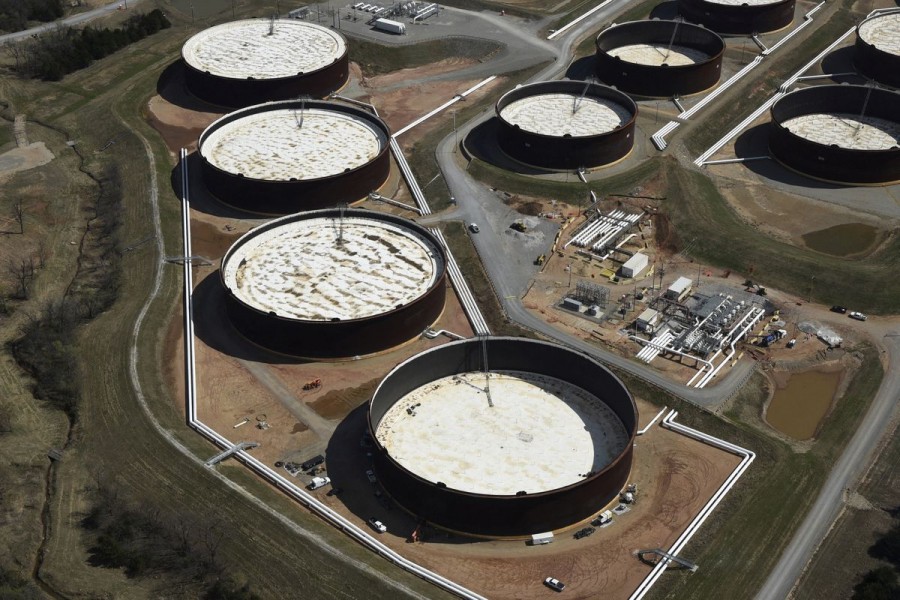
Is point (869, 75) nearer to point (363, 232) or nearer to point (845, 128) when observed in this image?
point (845, 128)

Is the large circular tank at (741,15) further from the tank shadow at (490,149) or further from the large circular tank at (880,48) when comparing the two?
the tank shadow at (490,149)

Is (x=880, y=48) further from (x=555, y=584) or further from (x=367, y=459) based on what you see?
(x=555, y=584)

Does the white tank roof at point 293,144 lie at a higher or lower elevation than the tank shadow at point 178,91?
higher

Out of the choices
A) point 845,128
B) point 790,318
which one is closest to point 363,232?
point 790,318

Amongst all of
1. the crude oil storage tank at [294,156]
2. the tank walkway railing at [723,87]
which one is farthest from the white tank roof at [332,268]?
the tank walkway railing at [723,87]

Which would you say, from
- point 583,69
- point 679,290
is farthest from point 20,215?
point 583,69

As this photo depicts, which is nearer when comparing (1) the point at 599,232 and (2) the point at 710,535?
(2) the point at 710,535

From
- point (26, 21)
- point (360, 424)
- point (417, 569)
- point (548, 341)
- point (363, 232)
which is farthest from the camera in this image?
point (26, 21)
